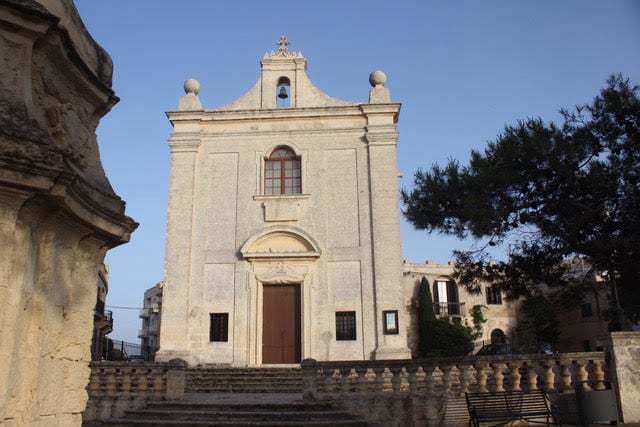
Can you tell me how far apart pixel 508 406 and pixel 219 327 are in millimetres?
10856

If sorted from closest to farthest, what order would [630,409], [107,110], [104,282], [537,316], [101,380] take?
[107,110] < [630,409] < [101,380] < [537,316] < [104,282]

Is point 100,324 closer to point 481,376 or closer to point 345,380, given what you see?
point 345,380

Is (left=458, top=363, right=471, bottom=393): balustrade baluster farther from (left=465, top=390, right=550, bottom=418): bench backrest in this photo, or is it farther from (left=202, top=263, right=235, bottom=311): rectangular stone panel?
(left=202, top=263, right=235, bottom=311): rectangular stone panel

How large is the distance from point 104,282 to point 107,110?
134ft

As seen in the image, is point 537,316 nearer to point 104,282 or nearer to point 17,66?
point 104,282

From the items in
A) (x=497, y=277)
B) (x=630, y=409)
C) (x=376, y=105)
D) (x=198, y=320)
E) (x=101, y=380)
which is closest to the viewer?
(x=630, y=409)

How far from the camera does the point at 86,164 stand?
4.10m

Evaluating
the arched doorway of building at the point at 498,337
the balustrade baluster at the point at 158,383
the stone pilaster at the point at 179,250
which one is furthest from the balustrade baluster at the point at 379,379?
the arched doorway of building at the point at 498,337

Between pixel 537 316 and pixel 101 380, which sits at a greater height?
pixel 537 316

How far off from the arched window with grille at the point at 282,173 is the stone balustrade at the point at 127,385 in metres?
9.23

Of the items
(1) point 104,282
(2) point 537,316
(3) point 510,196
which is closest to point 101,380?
(3) point 510,196

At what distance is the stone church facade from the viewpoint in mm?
17438

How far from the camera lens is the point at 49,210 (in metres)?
3.42

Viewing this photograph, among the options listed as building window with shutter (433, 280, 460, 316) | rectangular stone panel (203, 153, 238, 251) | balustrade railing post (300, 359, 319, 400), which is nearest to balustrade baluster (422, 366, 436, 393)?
balustrade railing post (300, 359, 319, 400)
